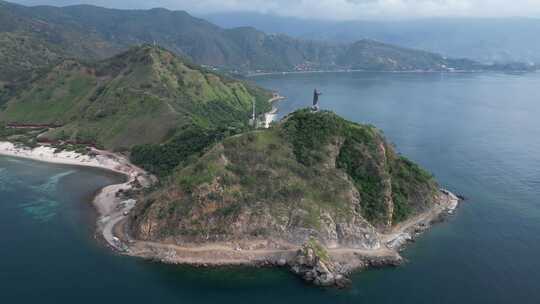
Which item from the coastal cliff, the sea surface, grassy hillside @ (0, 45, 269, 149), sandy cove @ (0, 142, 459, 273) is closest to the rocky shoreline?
sandy cove @ (0, 142, 459, 273)

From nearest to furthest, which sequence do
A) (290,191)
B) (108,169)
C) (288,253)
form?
(288,253), (290,191), (108,169)

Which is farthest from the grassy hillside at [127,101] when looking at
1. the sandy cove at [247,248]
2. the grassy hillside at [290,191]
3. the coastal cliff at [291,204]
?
the coastal cliff at [291,204]

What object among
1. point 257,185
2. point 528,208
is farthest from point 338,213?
point 528,208

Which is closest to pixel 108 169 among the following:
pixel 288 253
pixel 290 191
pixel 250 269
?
pixel 290 191

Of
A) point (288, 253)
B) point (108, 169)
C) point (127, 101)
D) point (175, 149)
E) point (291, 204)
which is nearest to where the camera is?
point (288, 253)

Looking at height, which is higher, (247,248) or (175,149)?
(175,149)

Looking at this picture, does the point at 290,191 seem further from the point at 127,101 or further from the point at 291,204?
the point at 127,101

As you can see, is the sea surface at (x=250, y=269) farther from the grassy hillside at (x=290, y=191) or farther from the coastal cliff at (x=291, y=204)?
the grassy hillside at (x=290, y=191)
